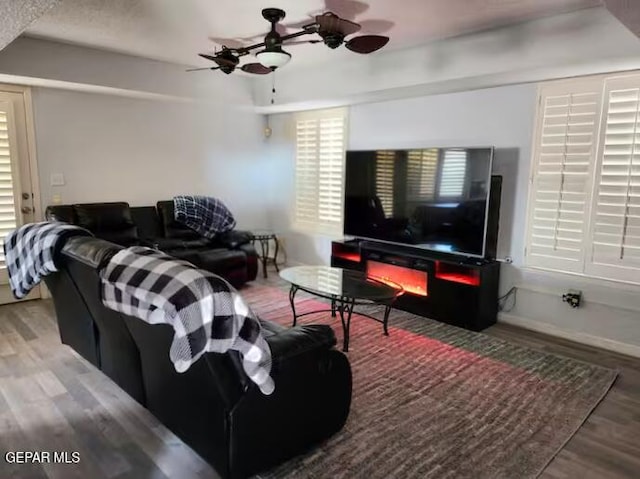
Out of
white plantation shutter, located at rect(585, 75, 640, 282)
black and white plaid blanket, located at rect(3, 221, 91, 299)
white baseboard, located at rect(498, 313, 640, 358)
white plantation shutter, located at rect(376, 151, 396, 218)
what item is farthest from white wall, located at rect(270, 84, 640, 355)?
black and white plaid blanket, located at rect(3, 221, 91, 299)

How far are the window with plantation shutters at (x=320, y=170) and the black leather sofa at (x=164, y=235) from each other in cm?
106

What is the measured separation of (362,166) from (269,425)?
136 inches

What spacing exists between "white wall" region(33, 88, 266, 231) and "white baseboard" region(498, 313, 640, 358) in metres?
3.93

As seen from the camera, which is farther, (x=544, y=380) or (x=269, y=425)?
(x=544, y=380)

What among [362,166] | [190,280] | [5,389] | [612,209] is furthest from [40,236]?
[612,209]

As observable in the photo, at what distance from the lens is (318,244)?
19.6 feet

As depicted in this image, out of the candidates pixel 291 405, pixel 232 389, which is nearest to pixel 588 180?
pixel 291 405

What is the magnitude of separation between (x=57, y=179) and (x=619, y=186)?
5.38m

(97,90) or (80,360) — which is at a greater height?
(97,90)

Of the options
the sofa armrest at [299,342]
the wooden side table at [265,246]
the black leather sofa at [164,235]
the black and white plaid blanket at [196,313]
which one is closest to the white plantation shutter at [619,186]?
the sofa armrest at [299,342]

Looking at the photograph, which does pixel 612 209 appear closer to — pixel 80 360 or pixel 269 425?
pixel 269 425

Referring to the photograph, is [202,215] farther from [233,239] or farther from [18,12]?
[18,12]

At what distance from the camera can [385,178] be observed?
4.67m

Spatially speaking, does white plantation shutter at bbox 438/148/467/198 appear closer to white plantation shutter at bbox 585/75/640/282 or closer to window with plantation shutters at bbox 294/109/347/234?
white plantation shutter at bbox 585/75/640/282
